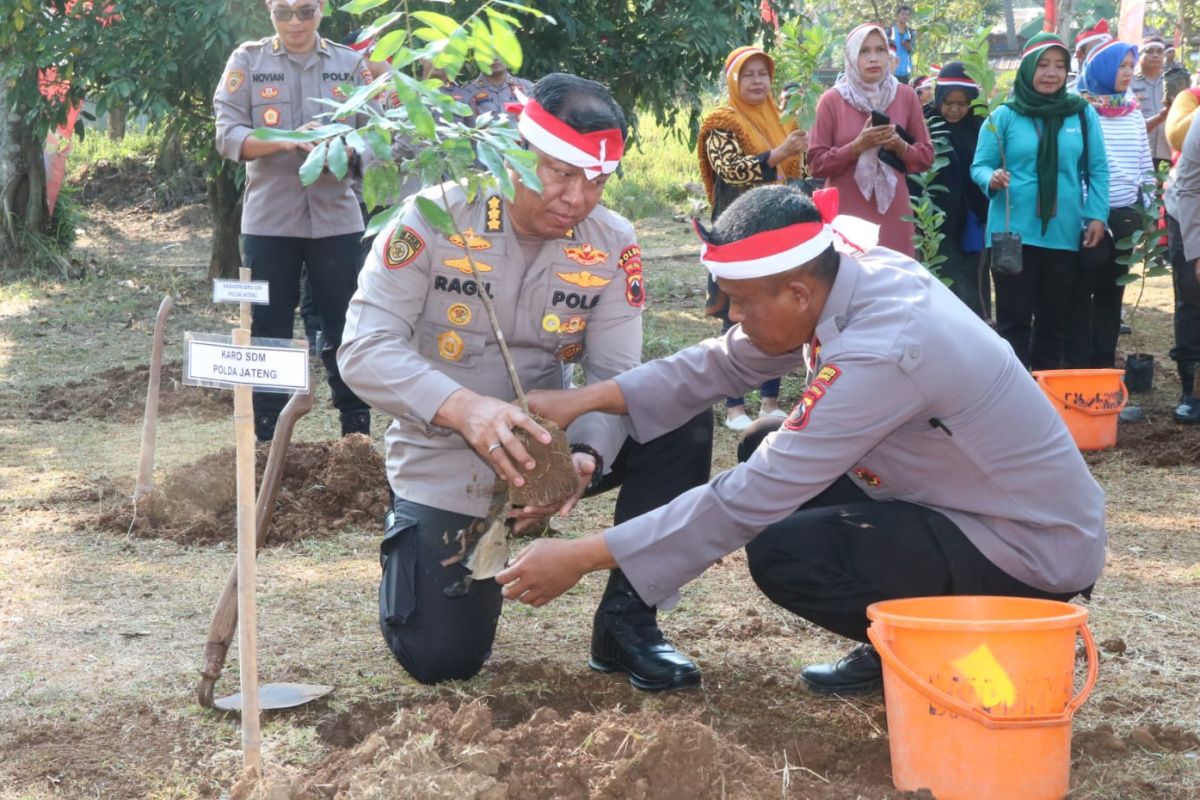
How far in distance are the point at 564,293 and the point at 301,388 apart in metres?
1.05

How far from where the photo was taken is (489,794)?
2.22 m

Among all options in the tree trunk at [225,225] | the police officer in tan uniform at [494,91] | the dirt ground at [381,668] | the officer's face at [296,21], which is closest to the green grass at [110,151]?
the tree trunk at [225,225]

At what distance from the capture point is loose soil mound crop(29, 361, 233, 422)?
22.7ft

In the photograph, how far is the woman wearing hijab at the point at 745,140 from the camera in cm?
605

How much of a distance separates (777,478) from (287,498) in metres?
2.79

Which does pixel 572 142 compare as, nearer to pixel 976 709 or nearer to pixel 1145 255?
pixel 976 709

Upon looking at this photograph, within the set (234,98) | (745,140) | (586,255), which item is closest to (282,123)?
(234,98)

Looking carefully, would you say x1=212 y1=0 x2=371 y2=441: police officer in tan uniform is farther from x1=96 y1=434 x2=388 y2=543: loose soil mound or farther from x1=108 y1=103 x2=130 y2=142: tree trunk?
x1=108 y1=103 x2=130 y2=142: tree trunk

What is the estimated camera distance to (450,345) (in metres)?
3.27

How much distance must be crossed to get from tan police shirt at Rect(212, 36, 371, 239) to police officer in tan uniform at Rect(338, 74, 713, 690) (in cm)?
216

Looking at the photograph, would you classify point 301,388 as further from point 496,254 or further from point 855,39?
point 855,39

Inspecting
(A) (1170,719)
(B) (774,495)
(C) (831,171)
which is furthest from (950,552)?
(C) (831,171)

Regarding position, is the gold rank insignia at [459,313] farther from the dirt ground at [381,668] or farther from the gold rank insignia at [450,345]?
the dirt ground at [381,668]

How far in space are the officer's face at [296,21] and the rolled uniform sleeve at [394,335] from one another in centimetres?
234
